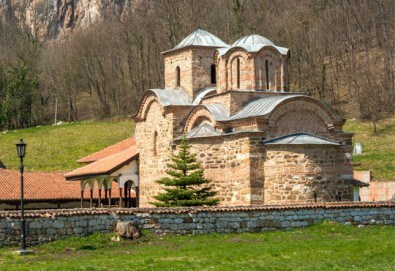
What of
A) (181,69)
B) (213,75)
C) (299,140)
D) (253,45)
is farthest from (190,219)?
(181,69)

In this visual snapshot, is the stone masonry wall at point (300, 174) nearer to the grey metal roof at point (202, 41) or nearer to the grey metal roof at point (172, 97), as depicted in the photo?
the grey metal roof at point (172, 97)

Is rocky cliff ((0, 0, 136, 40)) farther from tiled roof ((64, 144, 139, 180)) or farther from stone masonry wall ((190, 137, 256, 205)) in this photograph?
stone masonry wall ((190, 137, 256, 205))

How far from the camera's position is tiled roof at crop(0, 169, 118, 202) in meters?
32.2

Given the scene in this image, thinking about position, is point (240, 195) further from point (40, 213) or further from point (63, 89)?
point (63, 89)

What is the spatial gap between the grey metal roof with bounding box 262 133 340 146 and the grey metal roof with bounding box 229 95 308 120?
1.06m

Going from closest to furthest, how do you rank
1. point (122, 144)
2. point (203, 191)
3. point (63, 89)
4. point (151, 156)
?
1. point (203, 191)
2. point (151, 156)
3. point (122, 144)
4. point (63, 89)

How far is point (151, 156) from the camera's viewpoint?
105ft

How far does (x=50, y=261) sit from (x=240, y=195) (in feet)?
39.5

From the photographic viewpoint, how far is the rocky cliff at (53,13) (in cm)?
10344

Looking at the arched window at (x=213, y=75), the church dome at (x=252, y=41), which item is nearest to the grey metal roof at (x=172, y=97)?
the arched window at (x=213, y=75)

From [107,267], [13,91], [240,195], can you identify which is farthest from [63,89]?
[107,267]

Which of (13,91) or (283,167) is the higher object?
(13,91)

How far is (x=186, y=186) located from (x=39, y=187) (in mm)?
9425

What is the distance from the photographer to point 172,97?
31891 millimetres
